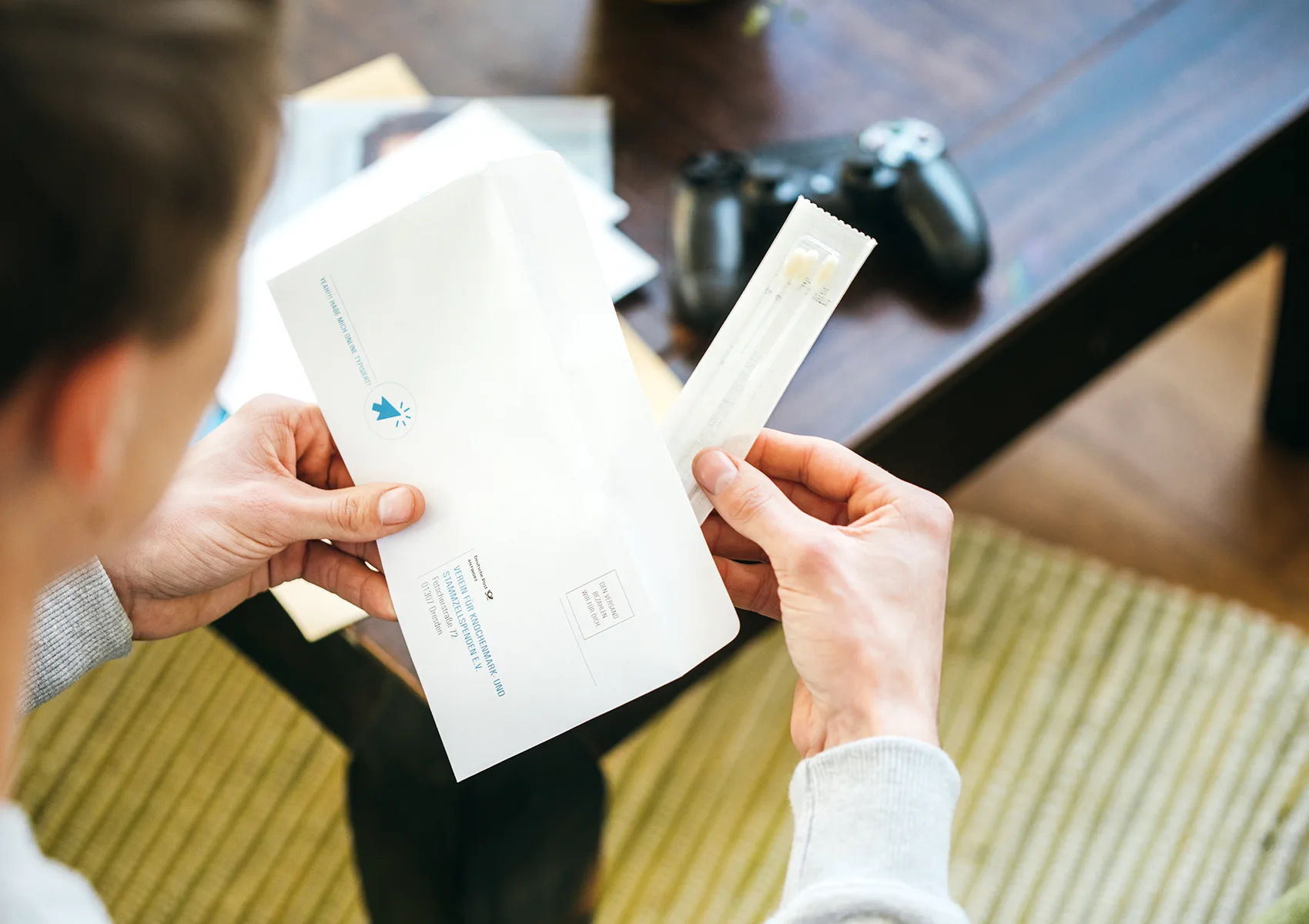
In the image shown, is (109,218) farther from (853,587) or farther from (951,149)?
(951,149)

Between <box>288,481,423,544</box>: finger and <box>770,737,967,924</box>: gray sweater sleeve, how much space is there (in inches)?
11.1

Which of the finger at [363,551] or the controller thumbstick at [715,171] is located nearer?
the finger at [363,551]

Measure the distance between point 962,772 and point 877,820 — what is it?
2.30 ft

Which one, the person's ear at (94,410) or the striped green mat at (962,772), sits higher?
the person's ear at (94,410)

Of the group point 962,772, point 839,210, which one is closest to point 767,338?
point 839,210

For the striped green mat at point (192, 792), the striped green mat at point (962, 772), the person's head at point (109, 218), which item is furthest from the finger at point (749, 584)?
the striped green mat at point (192, 792)

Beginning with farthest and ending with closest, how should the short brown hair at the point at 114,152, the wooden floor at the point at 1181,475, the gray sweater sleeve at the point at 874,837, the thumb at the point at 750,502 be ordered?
1. the wooden floor at the point at 1181,475
2. the thumb at the point at 750,502
3. the gray sweater sleeve at the point at 874,837
4. the short brown hair at the point at 114,152

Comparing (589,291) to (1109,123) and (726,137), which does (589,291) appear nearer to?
(726,137)

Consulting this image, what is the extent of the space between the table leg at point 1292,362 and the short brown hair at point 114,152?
1101 mm

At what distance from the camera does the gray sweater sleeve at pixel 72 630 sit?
2.18 feet

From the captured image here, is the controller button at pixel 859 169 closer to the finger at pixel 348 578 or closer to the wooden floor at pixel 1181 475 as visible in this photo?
the finger at pixel 348 578

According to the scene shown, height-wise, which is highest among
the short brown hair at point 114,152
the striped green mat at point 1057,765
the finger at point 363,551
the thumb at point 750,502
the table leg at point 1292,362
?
the short brown hair at point 114,152

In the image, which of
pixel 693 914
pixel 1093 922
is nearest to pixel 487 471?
pixel 693 914

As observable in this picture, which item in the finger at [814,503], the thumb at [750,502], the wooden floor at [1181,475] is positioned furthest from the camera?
the wooden floor at [1181,475]
